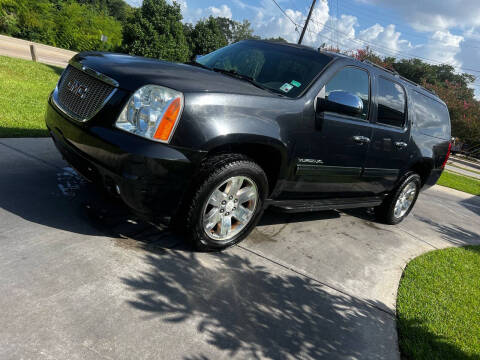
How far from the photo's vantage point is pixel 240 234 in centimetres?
352

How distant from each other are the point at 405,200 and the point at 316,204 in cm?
236

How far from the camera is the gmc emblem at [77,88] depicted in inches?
121

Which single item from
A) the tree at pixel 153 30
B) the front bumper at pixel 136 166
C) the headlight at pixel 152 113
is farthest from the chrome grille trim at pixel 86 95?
the tree at pixel 153 30

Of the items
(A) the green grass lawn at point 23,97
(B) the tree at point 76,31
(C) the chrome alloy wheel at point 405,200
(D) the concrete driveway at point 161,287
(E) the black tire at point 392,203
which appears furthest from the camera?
(B) the tree at point 76,31

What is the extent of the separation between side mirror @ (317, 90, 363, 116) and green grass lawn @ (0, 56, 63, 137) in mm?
4315

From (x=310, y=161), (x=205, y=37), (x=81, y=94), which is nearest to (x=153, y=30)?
(x=205, y=37)

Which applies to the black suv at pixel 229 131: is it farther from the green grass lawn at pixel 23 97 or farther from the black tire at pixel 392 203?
the green grass lawn at pixel 23 97

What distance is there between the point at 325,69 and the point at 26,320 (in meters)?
3.18

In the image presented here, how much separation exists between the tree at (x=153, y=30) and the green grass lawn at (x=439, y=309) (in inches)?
484

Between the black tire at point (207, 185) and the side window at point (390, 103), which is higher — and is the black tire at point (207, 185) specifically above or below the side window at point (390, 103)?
below

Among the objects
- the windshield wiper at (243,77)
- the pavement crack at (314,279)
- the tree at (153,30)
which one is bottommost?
the pavement crack at (314,279)

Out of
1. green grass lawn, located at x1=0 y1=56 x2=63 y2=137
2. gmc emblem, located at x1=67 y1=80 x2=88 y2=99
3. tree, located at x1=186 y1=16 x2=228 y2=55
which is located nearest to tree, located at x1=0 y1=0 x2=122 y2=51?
tree, located at x1=186 y1=16 x2=228 y2=55

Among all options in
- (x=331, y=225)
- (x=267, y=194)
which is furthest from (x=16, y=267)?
(x=331, y=225)

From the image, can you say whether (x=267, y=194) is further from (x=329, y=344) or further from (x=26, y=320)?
(x=26, y=320)
